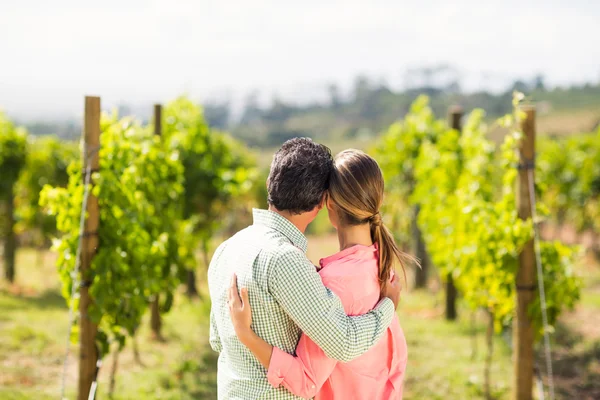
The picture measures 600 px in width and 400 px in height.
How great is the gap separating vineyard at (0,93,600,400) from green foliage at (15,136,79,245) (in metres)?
0.06

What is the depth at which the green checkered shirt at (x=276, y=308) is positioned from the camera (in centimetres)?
183

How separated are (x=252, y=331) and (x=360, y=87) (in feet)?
314

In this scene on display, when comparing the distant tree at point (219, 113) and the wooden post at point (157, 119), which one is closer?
the wooden post at point (157, 119)

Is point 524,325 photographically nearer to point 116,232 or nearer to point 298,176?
point 116,232

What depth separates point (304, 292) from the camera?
71.6 inches

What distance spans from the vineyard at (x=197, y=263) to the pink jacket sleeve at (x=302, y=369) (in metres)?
1.68

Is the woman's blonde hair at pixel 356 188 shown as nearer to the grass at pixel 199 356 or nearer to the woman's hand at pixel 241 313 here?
the woman's hand at pixel 241 313

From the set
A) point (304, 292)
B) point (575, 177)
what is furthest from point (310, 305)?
point (575, 177)

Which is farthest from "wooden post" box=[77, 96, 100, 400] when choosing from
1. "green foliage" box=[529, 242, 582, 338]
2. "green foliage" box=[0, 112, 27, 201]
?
"green foliage" box=[0, 112, 27, 201]

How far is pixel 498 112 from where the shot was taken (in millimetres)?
68938

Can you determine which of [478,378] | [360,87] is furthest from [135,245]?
[360,87]

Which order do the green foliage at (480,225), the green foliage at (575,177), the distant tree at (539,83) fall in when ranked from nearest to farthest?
the green foliage at (480,225), the green foliage at (575,177), the distant tree at (539,83)

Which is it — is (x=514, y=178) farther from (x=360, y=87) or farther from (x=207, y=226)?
(x=360, y=87)

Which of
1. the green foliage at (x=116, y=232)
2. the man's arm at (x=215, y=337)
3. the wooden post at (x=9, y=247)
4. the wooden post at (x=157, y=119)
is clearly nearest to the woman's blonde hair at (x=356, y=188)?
the man's arm at (x=215, y=337)
